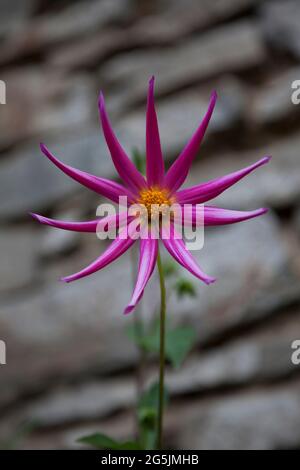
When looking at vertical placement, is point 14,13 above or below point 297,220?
above

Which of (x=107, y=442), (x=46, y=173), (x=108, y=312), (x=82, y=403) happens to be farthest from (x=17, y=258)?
(x=107, y=442)

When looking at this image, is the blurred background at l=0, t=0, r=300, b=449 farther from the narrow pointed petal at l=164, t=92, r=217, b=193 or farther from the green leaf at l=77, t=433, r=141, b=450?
the narrow pointed petal at l=164, t=92, r=217, b=193

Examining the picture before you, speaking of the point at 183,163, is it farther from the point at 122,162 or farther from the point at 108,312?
the point at 108,312

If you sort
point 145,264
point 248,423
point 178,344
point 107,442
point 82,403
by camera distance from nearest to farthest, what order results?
point 145,264
point 107,442
point 178,344
point 248,423
point 82,403

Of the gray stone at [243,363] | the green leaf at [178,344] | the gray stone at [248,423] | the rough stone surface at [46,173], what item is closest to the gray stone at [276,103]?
the rough stone surface at [46,173]
